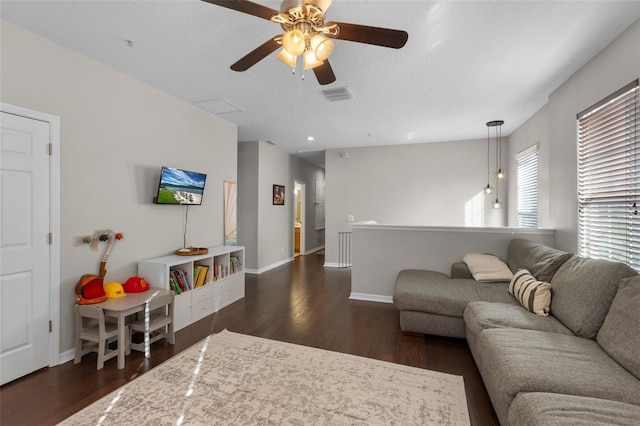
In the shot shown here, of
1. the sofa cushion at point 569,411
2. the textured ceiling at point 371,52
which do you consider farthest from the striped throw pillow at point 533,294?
the textured ceiling at point 371,52

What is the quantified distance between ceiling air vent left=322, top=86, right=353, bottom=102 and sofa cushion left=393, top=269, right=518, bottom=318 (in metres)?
2.33

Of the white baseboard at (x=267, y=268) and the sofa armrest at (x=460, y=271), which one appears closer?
the sofa armrest at (x=460, y=271)

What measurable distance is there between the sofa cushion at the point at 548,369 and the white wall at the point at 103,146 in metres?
3.38

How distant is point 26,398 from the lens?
6.68 feet

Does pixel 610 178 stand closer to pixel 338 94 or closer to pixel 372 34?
pixel 372 34

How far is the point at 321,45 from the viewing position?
1.67 m

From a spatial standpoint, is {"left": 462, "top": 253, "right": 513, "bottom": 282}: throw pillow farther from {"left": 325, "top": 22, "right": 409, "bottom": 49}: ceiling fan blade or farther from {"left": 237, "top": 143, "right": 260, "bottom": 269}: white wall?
{"left": 237, "top": 143, "right": 260, "bottom": 269}: white wall

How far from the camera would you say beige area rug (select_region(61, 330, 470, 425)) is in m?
1.83

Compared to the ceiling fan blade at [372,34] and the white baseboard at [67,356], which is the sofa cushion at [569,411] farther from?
the white baseboard at [67,356]

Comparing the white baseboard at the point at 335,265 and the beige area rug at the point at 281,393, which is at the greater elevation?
the white baseboard at the point at 335,265

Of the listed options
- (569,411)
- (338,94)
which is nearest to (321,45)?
(338,94)

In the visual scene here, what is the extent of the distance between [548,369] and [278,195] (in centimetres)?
572

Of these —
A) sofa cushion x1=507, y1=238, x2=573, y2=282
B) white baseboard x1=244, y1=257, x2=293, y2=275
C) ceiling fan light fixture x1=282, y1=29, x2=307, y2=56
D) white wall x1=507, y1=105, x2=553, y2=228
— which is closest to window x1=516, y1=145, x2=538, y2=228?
white wall x1=507, y1=105, x2=553, y2=228

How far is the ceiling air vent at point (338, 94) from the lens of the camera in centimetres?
336
